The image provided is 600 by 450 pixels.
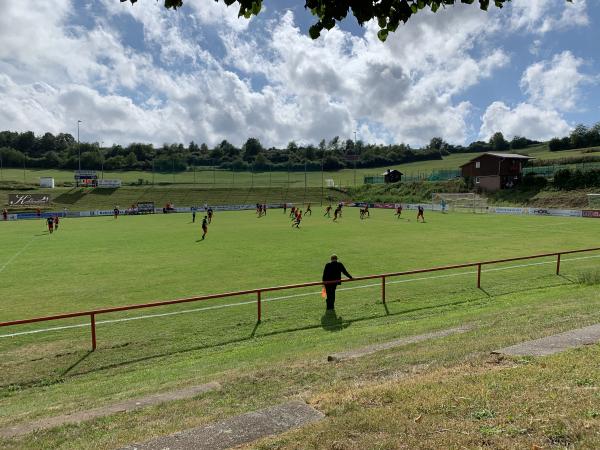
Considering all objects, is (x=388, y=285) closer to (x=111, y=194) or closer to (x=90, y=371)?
(x=90, y=371)

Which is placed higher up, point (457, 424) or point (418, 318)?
point (457, 424)

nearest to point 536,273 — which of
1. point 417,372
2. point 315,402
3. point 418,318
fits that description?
point 418,318

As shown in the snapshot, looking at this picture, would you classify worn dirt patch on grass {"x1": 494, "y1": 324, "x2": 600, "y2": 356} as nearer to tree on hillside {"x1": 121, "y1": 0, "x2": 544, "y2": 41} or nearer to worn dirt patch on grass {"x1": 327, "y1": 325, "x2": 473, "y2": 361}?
worn dirt patch on grass {"x1": 327, "y1": 325, "x2": 473, "y2": 361}

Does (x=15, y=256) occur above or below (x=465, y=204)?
below

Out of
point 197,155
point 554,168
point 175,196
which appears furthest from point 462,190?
point 197,155

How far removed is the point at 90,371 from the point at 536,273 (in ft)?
51.4

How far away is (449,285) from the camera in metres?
15.8

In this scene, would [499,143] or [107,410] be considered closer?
[107,410]

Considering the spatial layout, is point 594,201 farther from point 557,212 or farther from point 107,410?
point 107,410

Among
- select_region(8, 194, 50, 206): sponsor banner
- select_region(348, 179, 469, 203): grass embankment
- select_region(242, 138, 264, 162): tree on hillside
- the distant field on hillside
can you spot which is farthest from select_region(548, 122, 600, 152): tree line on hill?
select_region(8, 194, 50, 206): sponsor banner

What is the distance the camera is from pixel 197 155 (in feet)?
529

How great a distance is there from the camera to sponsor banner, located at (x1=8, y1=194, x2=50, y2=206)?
6975 centimetres

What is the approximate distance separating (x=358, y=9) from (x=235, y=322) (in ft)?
30.4

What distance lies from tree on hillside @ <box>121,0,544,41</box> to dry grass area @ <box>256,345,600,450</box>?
3.82 m
